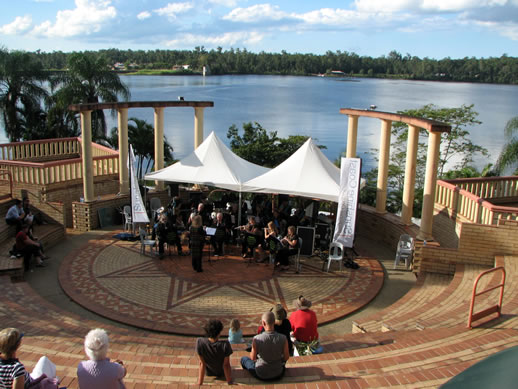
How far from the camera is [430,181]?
39.3 feet

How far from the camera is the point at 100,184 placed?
54.9 ft

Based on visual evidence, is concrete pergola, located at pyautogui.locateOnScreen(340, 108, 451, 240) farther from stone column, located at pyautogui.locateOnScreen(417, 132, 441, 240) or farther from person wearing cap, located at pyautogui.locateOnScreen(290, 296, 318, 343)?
person wearing cap, located at pyautogui.locateOnScreen(290, 296, 318, 343)

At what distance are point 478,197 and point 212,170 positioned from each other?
7181 millimetres

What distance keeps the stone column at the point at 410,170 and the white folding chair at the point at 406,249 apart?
3.66 ft

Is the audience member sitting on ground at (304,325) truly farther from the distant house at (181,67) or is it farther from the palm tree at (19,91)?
the distant house at (181,67)

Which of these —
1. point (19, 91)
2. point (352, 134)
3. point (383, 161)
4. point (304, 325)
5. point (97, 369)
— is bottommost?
point (304, 325)

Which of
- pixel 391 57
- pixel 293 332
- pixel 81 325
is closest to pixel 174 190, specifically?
pixel 81 325

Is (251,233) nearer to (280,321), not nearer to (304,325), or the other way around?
(304,325)

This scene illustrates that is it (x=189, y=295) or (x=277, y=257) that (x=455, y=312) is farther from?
(x=189, y=295)

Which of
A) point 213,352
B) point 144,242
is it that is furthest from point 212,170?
point 213,352

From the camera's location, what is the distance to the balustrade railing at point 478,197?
1113 centimetres

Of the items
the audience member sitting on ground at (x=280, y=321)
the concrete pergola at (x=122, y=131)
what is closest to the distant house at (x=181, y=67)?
the concrete pergola at (x=122, y=131)

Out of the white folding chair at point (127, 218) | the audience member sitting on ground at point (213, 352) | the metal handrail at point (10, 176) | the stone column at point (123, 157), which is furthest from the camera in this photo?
the stone column at point (123, 157)

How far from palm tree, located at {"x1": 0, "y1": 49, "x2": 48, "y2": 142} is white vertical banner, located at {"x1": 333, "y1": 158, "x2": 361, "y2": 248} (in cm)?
2120
